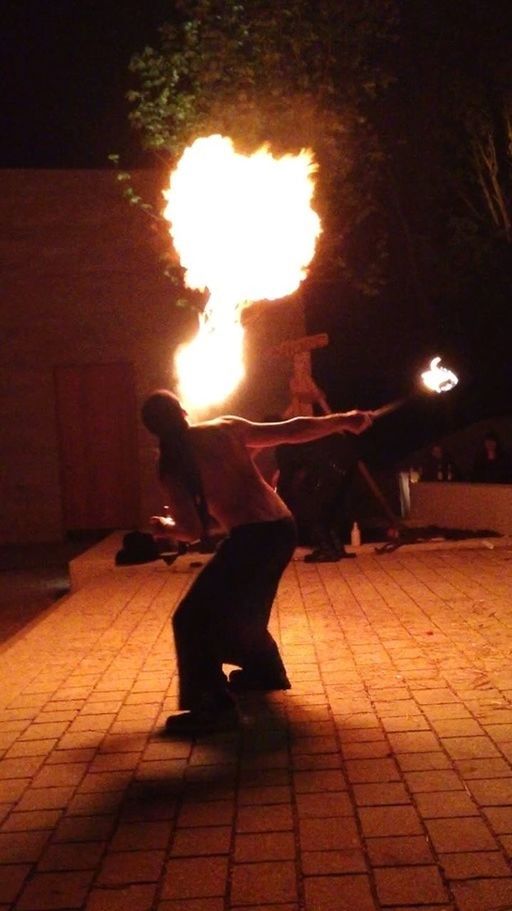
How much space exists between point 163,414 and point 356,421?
1.06 m

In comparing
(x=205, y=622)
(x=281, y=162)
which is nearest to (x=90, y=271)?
(x=281, y=162)

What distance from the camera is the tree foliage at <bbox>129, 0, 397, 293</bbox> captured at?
49.3ft

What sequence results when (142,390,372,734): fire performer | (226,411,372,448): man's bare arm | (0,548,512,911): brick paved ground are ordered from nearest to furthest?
1. (0,548,512,911): brick paved ground
2. (142,390,372,734): fire performer
3. (226,411,372,448): man's bare arm

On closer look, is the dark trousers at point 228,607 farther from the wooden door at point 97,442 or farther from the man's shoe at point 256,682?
the wooden door at point 97,442

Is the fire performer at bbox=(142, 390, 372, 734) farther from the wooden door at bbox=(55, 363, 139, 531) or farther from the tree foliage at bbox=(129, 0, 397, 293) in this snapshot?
the wooden door at bbox=(55, 363, 139, 531)

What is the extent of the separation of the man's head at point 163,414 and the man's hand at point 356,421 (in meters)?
0.89

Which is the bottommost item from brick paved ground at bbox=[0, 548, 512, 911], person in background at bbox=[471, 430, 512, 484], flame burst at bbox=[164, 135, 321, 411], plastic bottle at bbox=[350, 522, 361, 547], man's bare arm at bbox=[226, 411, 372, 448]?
brick paved ground at bbox=[0, 548, 512, 911]

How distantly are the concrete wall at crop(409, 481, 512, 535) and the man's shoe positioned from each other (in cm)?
747

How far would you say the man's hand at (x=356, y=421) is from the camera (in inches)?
237

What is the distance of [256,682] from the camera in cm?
637

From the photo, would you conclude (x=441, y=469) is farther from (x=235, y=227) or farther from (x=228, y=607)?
(x=228, y=607)

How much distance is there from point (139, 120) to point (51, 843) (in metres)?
13.8

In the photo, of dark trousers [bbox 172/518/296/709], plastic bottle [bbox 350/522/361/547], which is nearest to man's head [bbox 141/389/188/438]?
dark trousers [bbox 172/518/296/709]

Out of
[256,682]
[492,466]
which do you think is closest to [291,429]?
[256,682]
